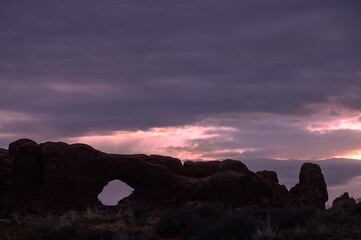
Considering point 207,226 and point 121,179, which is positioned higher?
point 121,179

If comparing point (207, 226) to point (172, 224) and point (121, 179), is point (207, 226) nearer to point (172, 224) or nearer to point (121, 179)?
point (172, 224)

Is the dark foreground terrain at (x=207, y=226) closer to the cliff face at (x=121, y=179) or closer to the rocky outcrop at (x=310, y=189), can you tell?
the cliff face at (x=121, y=179)

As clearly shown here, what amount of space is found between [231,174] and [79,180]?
10.8m

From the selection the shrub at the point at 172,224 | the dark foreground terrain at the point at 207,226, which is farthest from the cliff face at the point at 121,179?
the shrub at the point at 172,224

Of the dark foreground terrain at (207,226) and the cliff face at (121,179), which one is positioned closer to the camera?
the dark foreground terrain at (207,226)

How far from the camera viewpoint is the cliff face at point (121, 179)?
2828cm

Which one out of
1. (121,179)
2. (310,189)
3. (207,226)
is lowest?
(207,226)

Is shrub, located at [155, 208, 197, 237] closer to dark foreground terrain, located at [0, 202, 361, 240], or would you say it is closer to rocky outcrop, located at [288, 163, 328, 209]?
dark foreground terrain, located at [0, 202, 361, 240]

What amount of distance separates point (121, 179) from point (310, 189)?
14.3m

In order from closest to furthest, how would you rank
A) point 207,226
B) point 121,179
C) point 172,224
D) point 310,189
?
point 207,226 < point 172,224 < point 310,189 < point 121,179

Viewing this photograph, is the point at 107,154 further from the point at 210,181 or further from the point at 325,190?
the point at 325,190

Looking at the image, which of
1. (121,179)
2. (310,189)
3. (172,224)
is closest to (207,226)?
(172,224)

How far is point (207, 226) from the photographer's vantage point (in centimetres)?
1378

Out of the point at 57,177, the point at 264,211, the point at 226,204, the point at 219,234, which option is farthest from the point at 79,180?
the point at 219,234
